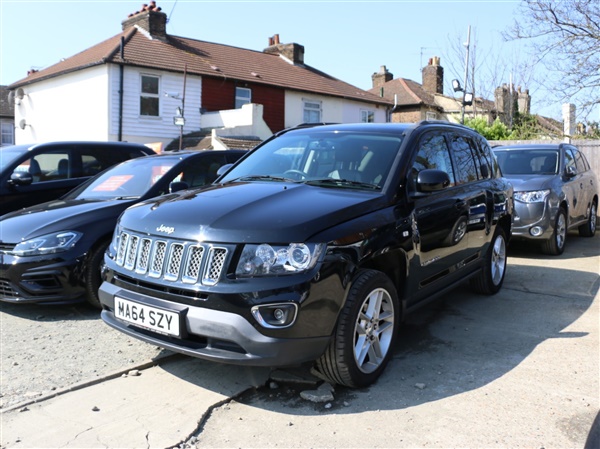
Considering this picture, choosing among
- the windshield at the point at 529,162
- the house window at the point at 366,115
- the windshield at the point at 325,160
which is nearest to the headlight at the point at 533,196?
the windshield at the point at 529,162

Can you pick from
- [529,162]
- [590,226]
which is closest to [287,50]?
[590,226]

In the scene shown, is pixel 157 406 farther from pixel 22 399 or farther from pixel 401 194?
pixel 401 194

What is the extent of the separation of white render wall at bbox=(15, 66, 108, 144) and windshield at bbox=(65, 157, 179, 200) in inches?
544

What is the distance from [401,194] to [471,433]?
5.54ft

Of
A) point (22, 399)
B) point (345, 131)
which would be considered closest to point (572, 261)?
point (345, 131)

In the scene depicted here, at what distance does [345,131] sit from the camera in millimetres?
4570

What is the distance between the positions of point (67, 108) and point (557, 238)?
63.0 feet

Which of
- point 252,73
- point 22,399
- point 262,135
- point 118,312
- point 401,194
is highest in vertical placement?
point 252,73

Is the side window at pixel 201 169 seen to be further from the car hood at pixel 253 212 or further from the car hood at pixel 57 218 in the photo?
the car hood at pixel 253 212

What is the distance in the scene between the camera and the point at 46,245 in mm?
4762

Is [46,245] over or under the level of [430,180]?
under

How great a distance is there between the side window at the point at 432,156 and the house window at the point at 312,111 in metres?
20.7

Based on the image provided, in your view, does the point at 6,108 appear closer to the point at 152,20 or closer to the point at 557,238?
the point at 152,20

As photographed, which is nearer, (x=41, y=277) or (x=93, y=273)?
(x=41, y=277)
